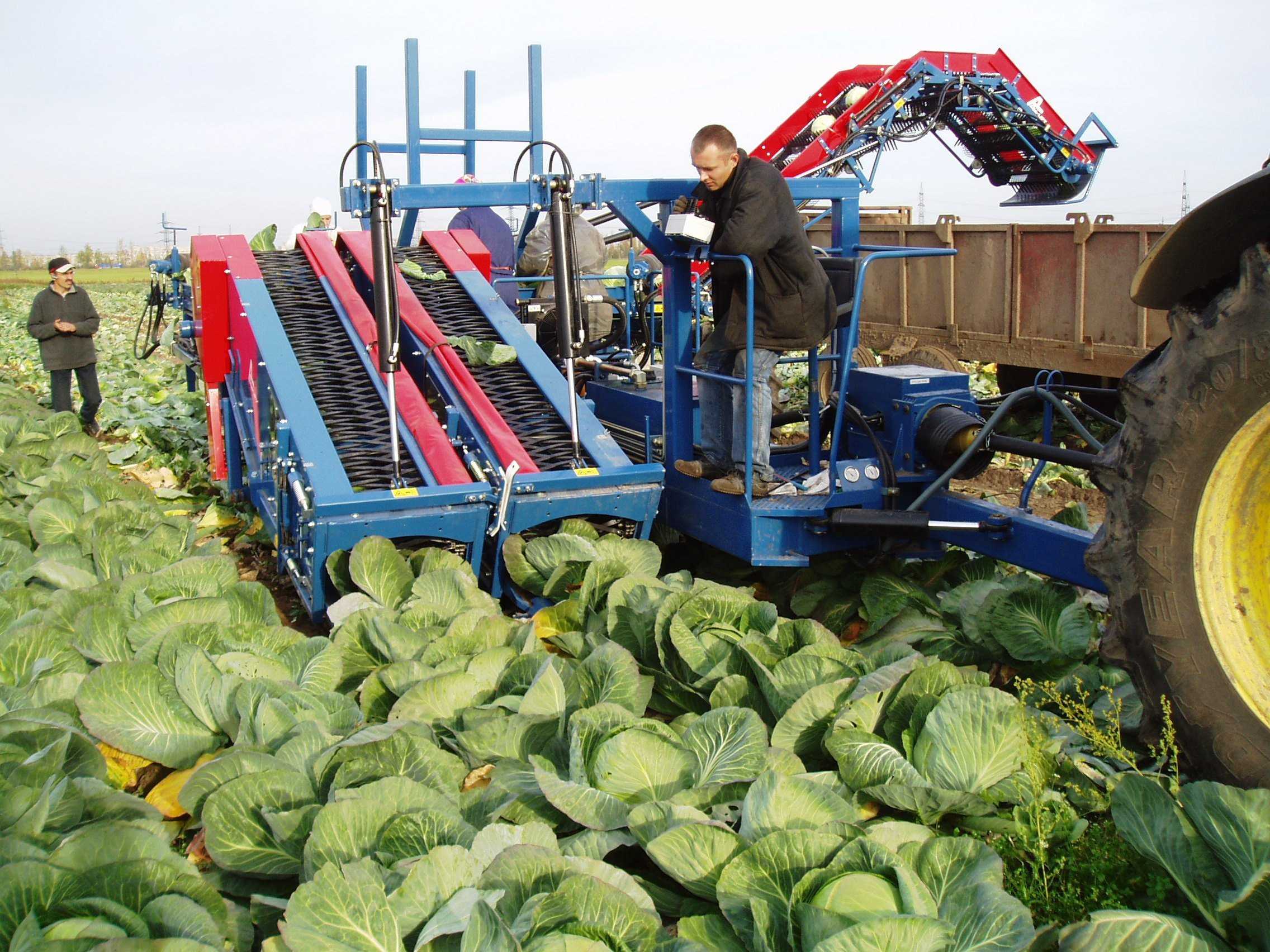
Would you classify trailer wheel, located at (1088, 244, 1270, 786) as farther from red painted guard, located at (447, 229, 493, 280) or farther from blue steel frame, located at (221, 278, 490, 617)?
red painted guard, located at (447, 229, 493, 280)

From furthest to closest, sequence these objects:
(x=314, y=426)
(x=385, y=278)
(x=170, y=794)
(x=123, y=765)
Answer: (x=314, y=426) → (x=385, y=278) → (x=123, y=765) → (x=170, y=794)

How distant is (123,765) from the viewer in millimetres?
3016

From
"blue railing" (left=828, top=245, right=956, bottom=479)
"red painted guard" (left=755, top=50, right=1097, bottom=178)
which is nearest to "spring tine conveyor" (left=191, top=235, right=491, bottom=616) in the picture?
"blue railing" (left=828, top=245, right=956, bottom=479)

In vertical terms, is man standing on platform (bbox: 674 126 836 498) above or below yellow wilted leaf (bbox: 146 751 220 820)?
above

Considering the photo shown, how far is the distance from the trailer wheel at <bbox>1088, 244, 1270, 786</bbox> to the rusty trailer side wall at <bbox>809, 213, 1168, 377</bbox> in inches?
243

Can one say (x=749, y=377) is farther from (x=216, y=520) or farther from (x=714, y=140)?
(x=216, y=520)

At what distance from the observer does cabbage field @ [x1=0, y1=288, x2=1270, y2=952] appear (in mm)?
2008

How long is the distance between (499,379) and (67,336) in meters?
7.28

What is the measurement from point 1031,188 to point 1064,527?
1086 cm

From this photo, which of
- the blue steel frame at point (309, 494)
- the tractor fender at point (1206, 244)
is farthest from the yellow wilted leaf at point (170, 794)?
the tractor fender at point (1206, 244)

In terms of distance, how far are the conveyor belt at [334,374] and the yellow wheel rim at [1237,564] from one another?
3078mm

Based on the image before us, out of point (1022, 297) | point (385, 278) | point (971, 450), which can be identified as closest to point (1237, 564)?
point (971, 450)

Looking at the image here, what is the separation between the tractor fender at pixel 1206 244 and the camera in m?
2.56

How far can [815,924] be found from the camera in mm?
1940
